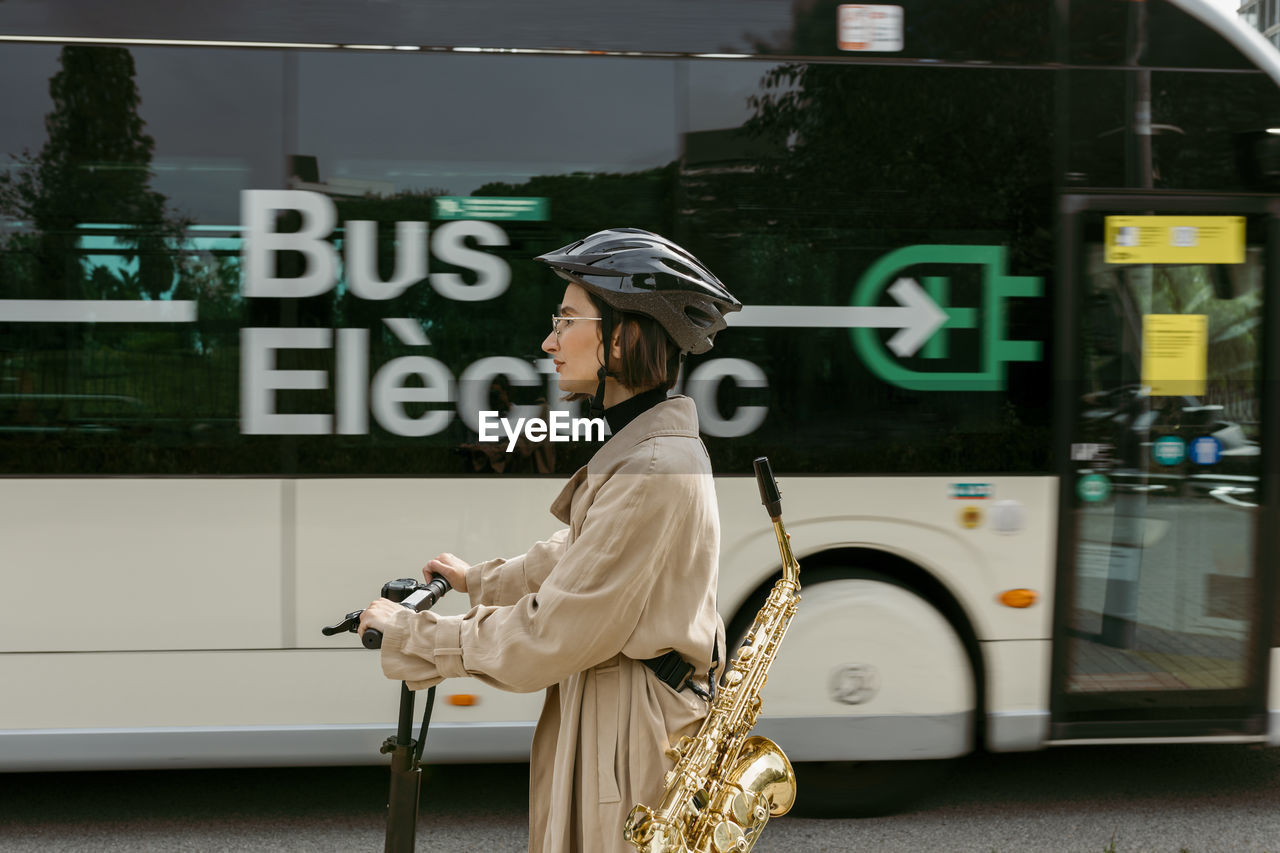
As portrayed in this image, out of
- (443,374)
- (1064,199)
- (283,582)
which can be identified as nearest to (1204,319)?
(1064,199)

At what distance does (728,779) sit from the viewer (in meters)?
1.84

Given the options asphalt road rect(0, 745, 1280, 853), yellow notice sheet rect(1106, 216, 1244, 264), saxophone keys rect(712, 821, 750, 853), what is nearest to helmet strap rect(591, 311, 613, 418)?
saxophone keys rect(712, 821, 750, 853)

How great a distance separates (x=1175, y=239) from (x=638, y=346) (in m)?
3.25

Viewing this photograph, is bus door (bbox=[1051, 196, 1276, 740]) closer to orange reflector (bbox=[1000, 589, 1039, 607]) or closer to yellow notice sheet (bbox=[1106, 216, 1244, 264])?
yellow notice sheet (bbox=[1106, 216, 1244, 264])

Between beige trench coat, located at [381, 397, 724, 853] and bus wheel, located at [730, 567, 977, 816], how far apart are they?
2370 mm

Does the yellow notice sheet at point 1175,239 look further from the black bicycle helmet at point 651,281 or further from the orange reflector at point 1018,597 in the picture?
the black bicycle helmet at point 651,281

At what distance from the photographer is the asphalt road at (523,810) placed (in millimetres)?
4113

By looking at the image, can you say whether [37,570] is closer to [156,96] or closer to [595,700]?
[156,96]

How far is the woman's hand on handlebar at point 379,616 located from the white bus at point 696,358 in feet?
7.48

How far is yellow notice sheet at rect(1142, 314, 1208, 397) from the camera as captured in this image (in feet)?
13.9

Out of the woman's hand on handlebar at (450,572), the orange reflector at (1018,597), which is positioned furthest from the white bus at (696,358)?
the woman's hand on handlebar at (450,572)

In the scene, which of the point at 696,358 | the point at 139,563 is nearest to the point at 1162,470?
the point at 696,358

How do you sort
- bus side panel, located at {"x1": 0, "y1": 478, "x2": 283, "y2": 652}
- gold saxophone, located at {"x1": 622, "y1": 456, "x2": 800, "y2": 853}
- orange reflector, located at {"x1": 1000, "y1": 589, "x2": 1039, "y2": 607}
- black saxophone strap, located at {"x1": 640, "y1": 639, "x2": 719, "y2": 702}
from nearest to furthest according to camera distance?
gold saxophone, located at {"x1": 622, "y1": 456, "x2": 800, "y2": 853} → black saxophone strap, located at {"x1": 640, "y1": 639, "x2": 719, "y2": 702} → bus side panel, located at {"x1": 0, "y1": 478, "x2": 283, "y2": 652} → orange reflector, located at {"x1": 1000, "y1": 589, "x2": 1039, "y2": 607}

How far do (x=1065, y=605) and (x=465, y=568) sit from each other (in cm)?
291
